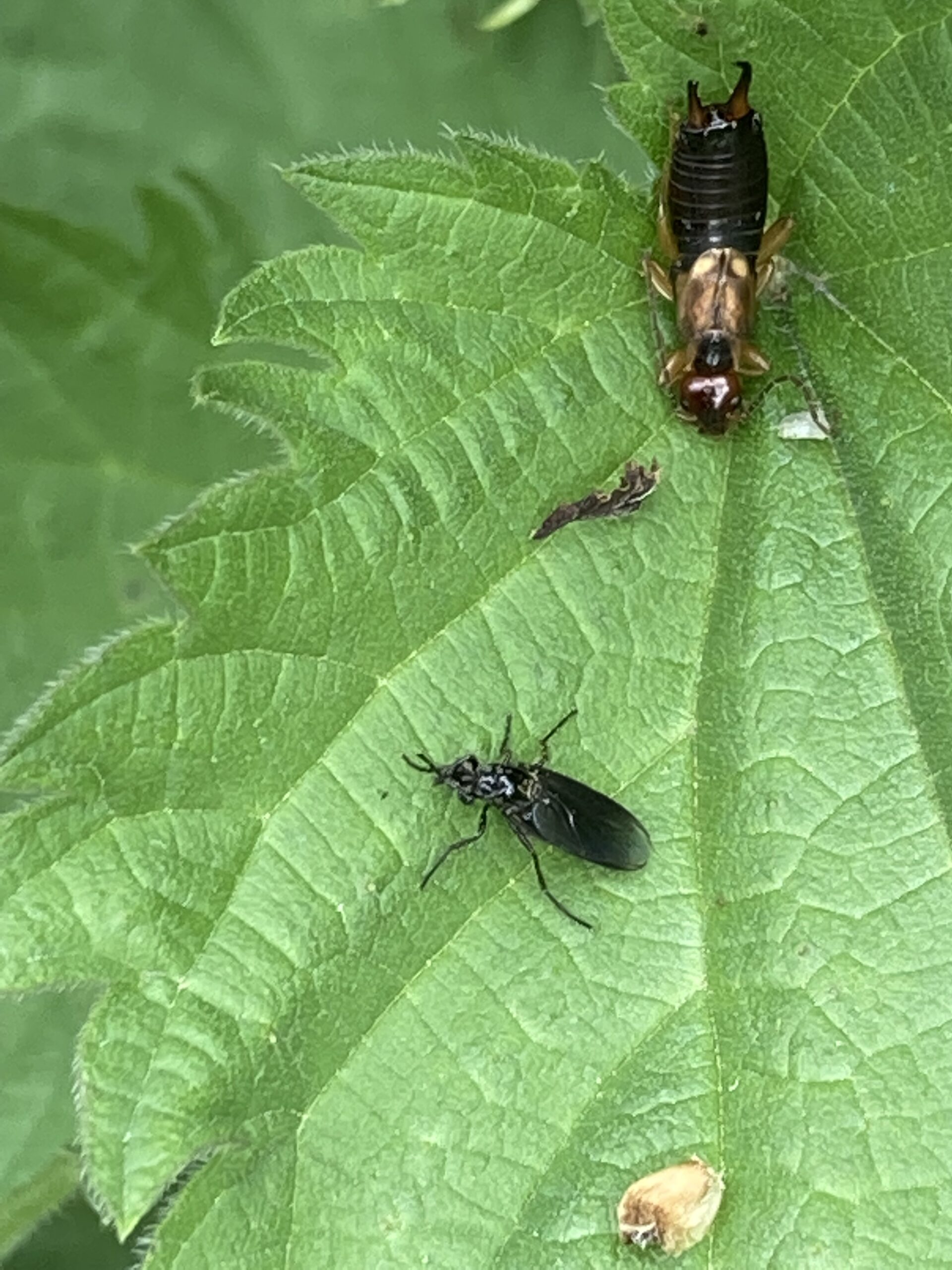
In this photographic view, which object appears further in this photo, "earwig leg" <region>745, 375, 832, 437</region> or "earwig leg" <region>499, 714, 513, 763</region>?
"earwig leg" <region>745, 375, 832, 437</region>

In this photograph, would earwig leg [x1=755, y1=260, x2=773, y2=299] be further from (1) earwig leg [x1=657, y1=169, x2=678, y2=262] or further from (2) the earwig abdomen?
(1) earwig leg [x1=657, y1=169, x2=678, y2=262]

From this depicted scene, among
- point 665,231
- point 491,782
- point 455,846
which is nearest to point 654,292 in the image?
point 665,231

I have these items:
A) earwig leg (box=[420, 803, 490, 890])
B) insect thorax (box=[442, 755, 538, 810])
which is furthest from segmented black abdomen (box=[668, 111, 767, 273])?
earwig leg (box=[420, 803, 490, 890])

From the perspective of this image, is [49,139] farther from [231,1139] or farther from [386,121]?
[231,1139]

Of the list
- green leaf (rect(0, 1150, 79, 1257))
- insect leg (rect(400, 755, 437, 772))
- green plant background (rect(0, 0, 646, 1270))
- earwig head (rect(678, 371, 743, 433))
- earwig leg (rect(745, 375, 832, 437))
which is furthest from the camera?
green plant background (rect(0, 0, 646, 1270))

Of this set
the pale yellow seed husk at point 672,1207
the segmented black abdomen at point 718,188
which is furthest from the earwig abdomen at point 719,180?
the pale yellow seed husk at point 672,1207

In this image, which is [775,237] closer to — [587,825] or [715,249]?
[715,249]
